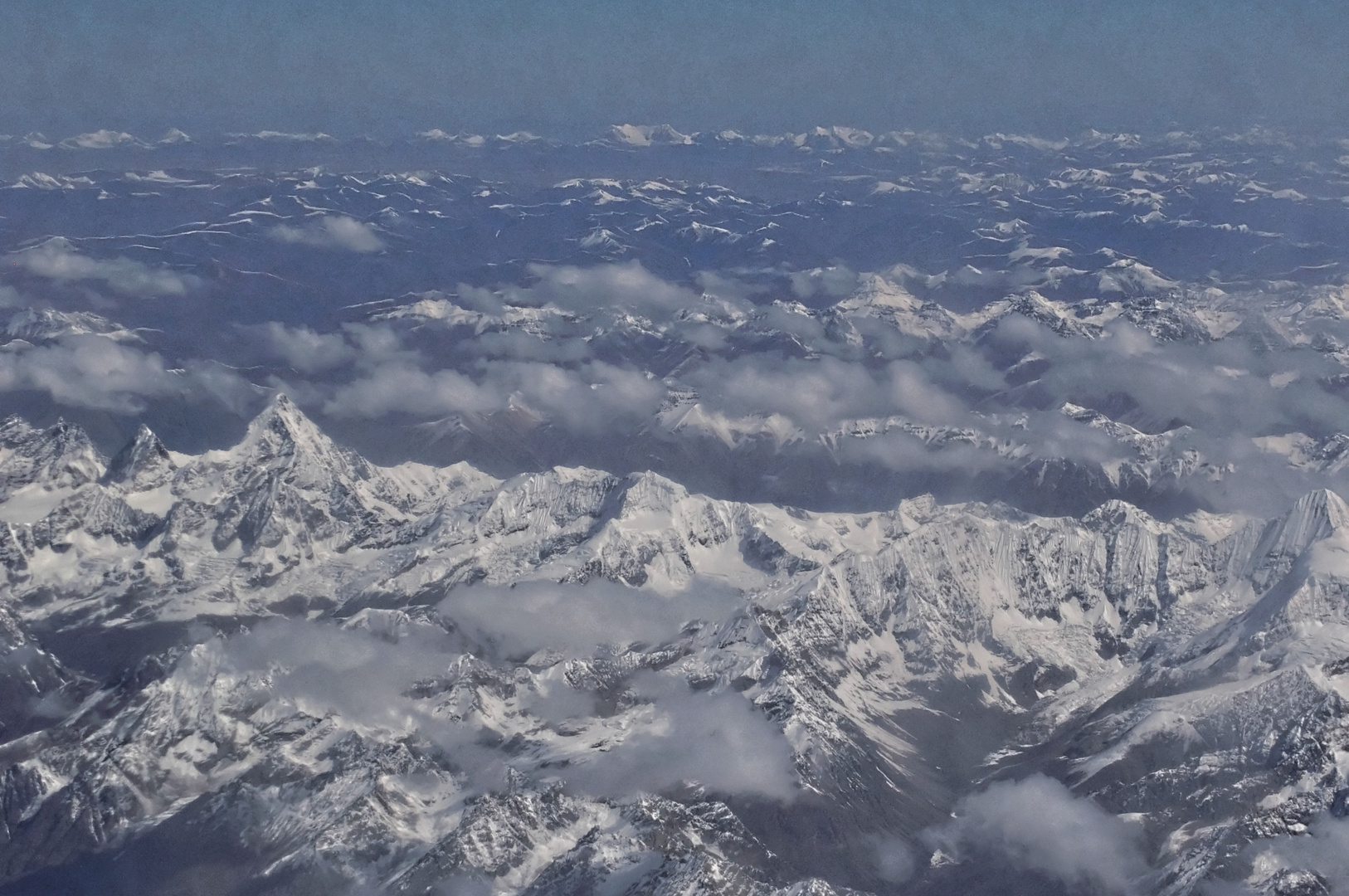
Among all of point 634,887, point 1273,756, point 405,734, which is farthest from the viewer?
point 405,734

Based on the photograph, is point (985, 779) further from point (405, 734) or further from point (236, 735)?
point (236, 735)

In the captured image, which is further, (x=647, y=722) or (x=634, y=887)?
(x=647, y=722)

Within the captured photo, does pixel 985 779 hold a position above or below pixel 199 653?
below

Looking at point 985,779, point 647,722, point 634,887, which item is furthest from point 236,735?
point 985,779

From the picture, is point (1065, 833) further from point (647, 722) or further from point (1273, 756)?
point (647, 722)

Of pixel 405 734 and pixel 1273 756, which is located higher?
pixel 1273 756

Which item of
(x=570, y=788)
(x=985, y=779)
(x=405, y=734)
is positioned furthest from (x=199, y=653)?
(x=985, y=779)

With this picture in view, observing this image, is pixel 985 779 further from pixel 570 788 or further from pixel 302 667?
pixel 302 667

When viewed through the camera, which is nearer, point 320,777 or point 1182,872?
point 1182,872

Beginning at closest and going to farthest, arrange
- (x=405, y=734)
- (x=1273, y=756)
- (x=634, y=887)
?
(x=634, y=887)
(x=1273, y=756)
(x=405, y=734)
